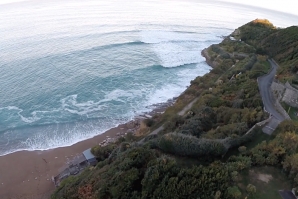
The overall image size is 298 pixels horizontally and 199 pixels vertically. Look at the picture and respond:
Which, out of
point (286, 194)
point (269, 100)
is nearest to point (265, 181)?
point (286, 194)

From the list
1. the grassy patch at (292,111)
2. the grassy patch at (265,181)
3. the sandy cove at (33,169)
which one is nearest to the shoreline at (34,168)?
the sandy cove at (33,169)

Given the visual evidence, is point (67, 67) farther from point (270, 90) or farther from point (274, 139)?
point (274, 139)

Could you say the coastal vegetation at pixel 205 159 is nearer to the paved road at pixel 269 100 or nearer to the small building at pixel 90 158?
the small building at pixel 90 158

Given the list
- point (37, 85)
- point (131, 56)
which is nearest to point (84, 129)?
point (37, 85)

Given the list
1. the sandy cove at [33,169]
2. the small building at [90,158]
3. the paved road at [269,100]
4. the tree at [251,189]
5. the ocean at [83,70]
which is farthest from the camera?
the ocean at [83,70]

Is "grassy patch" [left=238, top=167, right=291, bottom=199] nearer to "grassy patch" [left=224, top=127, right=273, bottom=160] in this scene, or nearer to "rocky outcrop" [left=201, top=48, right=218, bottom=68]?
"grassy patch" [left=224, top=127, right=273, bottom=160]
